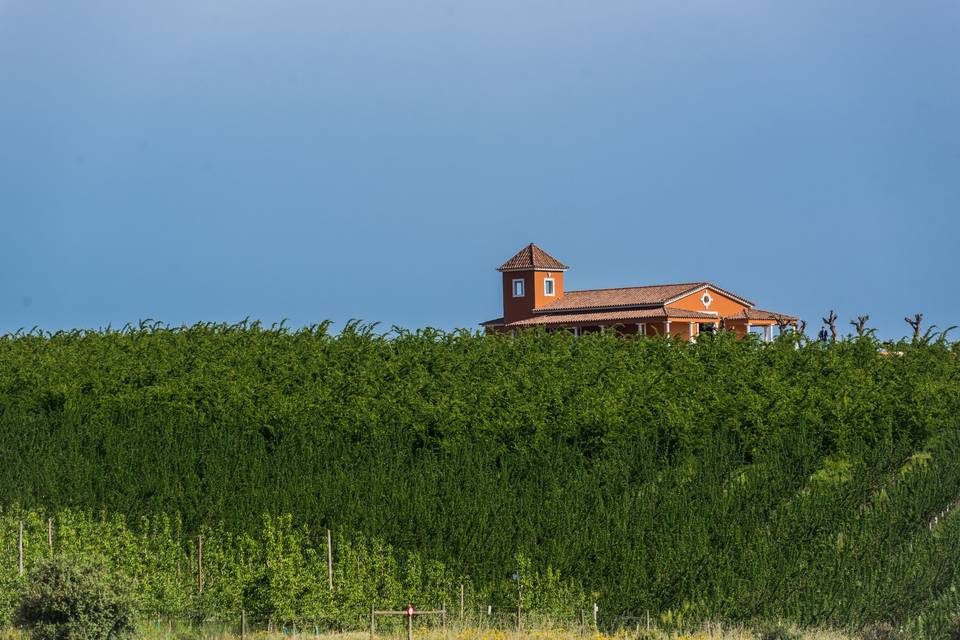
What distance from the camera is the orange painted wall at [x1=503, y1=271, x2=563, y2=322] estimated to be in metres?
58.4

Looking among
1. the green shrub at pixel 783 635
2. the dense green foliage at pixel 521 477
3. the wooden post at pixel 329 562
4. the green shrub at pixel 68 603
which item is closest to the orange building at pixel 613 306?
the dense green foliage at pixel 521 477

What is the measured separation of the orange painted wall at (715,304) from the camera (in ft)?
179

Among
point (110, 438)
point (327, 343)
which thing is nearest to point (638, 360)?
point (327, 343)

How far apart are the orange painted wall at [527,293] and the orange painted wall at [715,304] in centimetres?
775

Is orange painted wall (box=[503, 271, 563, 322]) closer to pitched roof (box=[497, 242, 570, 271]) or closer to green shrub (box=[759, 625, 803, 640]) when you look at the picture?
pitched roof (box=[497, 242, 570, 271])

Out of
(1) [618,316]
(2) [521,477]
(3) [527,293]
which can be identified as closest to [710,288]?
(1) [618,316]

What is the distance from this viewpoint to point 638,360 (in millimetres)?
23797

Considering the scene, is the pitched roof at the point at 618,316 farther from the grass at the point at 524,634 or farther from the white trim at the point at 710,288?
the grass at the point at 524,634

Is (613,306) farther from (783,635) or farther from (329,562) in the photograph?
(783,635)

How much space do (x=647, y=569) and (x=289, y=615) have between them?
6491 mm

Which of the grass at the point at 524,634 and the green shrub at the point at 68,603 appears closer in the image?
the green shrub at the point at 68,603

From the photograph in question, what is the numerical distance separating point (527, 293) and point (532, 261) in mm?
1806

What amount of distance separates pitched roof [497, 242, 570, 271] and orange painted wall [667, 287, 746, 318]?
7.83 meters

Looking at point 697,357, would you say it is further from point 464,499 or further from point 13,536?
point 13,536
